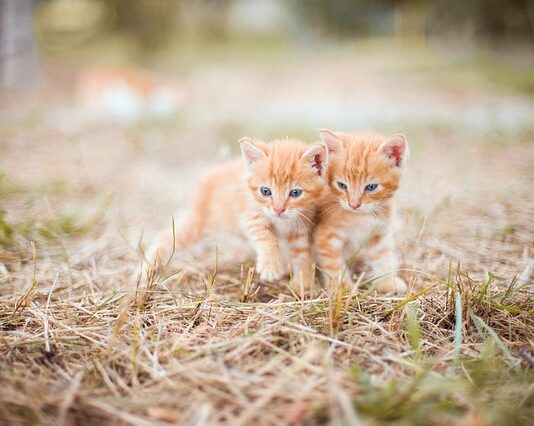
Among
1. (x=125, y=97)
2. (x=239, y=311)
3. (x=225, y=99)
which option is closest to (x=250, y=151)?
(x=239, y=311)

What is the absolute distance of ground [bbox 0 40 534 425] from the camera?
1163 millimetres

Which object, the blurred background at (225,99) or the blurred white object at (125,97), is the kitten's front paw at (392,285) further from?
the blurred white object at (125,97)

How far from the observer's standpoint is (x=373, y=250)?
6.92 feet

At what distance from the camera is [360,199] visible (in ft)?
6.22

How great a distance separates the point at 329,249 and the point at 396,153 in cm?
53

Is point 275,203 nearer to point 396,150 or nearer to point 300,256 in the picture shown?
point 300,256

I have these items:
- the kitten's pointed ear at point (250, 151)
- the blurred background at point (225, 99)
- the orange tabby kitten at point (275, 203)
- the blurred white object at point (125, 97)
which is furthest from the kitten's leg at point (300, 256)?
the blurred white object at point (125, 97)

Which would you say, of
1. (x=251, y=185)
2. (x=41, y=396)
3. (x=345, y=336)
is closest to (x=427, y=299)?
(x=345, y=336)

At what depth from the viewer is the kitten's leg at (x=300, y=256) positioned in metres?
1.99

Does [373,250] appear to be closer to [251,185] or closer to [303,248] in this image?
[303,248]

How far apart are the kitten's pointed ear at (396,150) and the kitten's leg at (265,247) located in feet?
2.11

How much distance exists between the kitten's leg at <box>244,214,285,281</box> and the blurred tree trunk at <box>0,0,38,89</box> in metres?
6.50

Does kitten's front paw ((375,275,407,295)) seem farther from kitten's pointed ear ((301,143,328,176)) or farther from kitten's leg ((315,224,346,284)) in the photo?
kitten's pointed ear ((301,143,328,176))

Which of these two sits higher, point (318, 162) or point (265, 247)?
point (318, 162)
